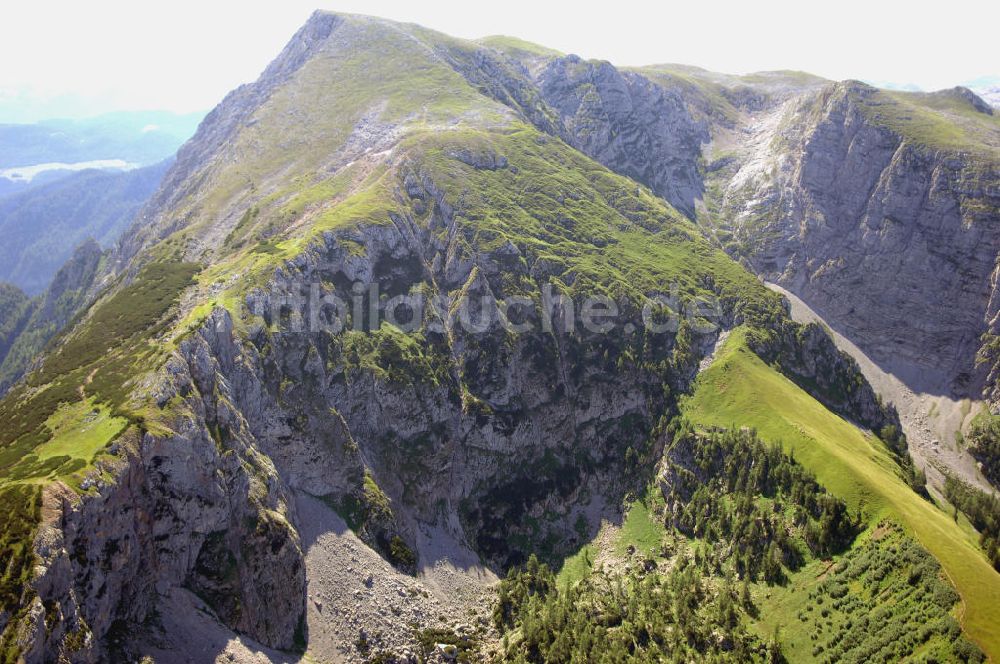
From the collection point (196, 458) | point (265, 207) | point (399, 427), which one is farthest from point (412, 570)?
point (265, 207)

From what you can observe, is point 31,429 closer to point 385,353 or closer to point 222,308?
point 222,308

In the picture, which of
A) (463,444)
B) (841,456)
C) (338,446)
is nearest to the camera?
(338,446)

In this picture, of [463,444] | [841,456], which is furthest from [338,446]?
[841,456]

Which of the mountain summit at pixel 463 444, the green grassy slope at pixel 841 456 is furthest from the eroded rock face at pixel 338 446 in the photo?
the green grassy slope at pixel 841 456

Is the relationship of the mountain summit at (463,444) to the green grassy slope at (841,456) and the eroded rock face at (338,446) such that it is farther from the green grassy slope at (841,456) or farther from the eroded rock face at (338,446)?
the green grassy slope at (841,456)

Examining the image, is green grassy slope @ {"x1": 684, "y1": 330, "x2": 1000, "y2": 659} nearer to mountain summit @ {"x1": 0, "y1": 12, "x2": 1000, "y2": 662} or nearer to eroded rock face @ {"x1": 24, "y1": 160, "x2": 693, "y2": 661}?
mountain summit @ {"x1": 0, "y1": 12, "x2": 1000, "y2": 662}

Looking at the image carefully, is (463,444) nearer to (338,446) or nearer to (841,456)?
(338,446)
